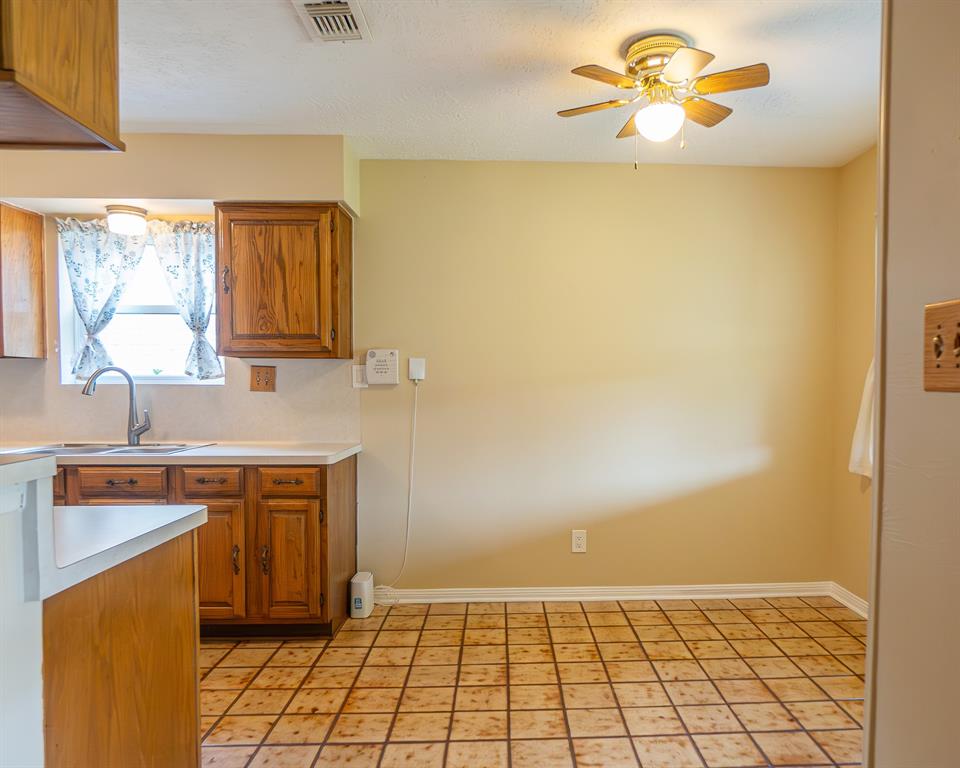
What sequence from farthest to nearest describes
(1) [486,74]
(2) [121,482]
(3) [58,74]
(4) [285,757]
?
1. (2) [121,482]
2. (1) [486,74]
3. (4) [285,757]
4. (3) [58,74]

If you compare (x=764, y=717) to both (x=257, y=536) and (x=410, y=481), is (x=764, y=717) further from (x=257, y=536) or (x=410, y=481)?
(x=257, y=536)

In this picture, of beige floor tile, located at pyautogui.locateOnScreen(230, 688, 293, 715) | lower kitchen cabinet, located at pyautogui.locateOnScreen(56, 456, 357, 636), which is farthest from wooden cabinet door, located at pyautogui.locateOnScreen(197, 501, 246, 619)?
beige floor tile, located at pyautogui.locateOnScreen(230, 688, 293, 715)

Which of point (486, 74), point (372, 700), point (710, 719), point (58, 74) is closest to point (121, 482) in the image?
point (372, 700)

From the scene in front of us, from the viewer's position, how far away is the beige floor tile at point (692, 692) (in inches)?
82.0

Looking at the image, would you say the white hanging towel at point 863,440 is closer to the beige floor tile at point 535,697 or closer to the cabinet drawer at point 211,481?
the beige floor tile at point 535,697

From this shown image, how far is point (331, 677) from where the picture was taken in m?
2.28

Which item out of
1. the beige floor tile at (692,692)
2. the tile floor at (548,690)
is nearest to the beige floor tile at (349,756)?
the tile floor at (548,690)

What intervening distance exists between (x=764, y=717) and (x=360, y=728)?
1.50 metres

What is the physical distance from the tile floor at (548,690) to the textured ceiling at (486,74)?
2499mm

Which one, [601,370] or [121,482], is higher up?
[601,370]

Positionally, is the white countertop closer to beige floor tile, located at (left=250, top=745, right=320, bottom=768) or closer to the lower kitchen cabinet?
the lower kitchen cabinet

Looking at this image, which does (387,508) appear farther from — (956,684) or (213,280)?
(956,684)

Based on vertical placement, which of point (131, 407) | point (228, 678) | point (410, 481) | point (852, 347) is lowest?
point (228, 678)

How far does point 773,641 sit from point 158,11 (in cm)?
366
